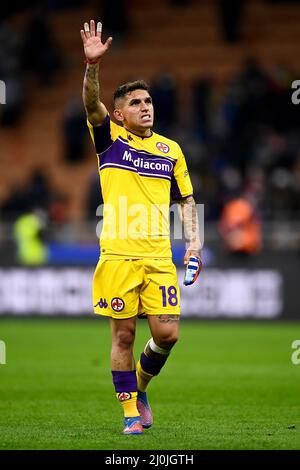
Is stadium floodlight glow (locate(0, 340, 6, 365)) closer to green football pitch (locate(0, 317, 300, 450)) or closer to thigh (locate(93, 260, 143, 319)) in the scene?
green football pitch (locate(0, 317, 300, 450))

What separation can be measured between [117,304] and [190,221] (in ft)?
3.02

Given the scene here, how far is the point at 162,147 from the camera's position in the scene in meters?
7.84

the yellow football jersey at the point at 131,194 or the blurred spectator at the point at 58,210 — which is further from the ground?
the blurred spectator at the point at 58,210

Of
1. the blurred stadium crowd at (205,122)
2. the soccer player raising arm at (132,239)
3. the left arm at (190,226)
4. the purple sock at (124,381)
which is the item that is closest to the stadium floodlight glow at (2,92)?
the blurred stadium crowd at (205,122)

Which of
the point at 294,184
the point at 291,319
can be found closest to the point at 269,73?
the point at 294,184

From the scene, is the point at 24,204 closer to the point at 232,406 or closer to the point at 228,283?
the point at 228,283

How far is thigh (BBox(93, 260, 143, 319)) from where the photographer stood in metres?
7.49

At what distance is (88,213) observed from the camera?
21.5 meters

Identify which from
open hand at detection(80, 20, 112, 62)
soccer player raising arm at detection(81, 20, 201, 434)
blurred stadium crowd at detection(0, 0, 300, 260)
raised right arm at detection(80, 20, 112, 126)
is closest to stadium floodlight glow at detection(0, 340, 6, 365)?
soccer player raising arm at detection(81, 20, 201, 434)

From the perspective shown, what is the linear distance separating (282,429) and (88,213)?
14284mm

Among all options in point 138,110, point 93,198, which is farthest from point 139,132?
point 93,198

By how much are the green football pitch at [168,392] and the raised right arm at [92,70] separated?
2.21m

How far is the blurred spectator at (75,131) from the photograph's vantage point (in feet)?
79.0

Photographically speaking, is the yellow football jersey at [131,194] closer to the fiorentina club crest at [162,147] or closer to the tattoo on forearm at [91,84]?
the fiorentina club crest at [162,147]
